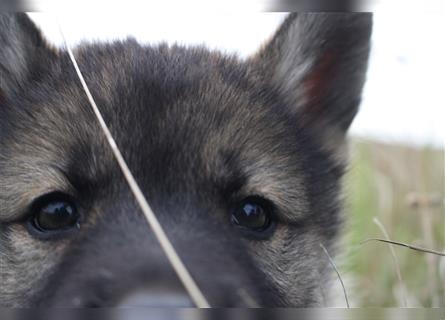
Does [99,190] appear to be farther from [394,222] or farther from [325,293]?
[394,222]

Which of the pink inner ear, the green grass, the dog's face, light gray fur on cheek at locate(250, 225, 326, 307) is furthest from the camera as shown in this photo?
the green grass

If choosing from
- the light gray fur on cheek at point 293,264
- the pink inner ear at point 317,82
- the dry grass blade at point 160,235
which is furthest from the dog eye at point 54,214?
the pink inner ear at point 317,82

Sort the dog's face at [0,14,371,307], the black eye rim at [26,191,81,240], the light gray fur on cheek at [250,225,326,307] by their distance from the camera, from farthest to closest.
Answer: the light gray fur on cheek at [250,225,326,307], the black eye rim at [26,191,81,240], the dog's face at [0,14,371,307]

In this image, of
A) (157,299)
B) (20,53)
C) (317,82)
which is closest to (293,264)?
(317,82)

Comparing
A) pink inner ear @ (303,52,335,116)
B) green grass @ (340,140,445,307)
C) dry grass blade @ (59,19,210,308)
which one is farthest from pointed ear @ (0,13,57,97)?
green grass @ (340,140,445,307)

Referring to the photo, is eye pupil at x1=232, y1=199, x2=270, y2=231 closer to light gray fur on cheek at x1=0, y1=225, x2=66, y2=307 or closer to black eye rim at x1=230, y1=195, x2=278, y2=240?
black eye rim at x1=230, y1=195, x2=278, y2=240

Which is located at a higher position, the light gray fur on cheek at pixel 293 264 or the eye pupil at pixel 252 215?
the eye pupil at pixel 252 215

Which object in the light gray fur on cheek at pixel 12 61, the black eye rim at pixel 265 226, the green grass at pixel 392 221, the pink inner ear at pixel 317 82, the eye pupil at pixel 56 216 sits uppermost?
the light gray fur on cheek at pixel 12 61

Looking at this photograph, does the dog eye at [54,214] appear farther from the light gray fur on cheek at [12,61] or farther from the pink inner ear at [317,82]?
the pink inner ear at [317,82]
